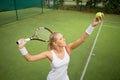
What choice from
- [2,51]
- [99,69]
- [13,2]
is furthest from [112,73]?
[13,2]

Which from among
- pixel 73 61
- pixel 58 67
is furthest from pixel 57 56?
pixel 73 61

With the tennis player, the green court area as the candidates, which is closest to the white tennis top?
the tennis player

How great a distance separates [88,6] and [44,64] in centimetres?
1255

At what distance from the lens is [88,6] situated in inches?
629

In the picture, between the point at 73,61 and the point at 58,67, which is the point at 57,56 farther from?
the point at 73,61

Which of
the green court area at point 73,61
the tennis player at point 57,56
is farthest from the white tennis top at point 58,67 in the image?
the green court area at point 73,61

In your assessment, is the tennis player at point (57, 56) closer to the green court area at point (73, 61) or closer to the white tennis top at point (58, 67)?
the white tennis top at point (58, 67)

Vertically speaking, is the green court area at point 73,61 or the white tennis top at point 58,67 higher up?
the white tennis top at point 58,67

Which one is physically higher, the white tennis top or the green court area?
the white tennis top

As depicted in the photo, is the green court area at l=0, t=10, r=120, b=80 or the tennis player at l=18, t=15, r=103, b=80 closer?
the tennis player at l=18, t=15, r=103, b=80

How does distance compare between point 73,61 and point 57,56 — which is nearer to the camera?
point 57,56

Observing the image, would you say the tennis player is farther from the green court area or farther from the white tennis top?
the green court area

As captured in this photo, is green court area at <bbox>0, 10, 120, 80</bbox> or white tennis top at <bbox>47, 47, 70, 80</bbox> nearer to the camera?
white tennis top at <bbox>47, 47, 70, 80</bbox>

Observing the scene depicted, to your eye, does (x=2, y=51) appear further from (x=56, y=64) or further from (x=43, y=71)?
(x=56, y=64)
